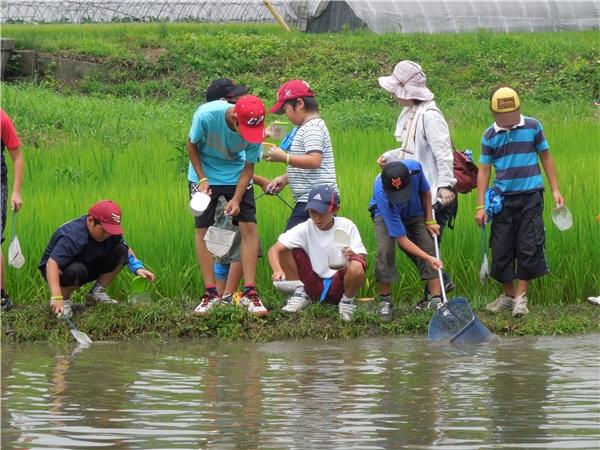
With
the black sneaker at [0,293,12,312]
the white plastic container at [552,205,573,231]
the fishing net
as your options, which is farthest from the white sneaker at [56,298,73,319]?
the white plastic container at [552,205,573,231]

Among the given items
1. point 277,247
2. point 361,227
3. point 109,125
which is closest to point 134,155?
point 109,125

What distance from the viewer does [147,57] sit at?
23.6 m

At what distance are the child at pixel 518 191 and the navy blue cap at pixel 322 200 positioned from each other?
887 millimetres

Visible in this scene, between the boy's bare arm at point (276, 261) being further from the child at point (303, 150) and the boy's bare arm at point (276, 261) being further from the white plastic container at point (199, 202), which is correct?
the white plastic container at point (199, 202)

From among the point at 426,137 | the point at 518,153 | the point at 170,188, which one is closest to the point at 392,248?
the point at 426,137

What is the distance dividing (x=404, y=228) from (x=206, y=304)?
122cm

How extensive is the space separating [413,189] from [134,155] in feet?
18.2

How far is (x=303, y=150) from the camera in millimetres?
8305

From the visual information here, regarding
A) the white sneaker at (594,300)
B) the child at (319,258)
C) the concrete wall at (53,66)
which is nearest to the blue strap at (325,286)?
the child at (319,258)

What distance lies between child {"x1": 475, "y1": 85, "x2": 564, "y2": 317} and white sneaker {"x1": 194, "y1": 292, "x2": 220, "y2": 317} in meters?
1.59

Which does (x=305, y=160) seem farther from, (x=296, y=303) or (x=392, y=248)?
(x=296, y=303)

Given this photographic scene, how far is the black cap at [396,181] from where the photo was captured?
7.93 meters

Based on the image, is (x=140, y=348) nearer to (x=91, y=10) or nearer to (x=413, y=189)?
(x=413, y=189)

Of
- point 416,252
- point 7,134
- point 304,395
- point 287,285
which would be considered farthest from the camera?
point 7,134
